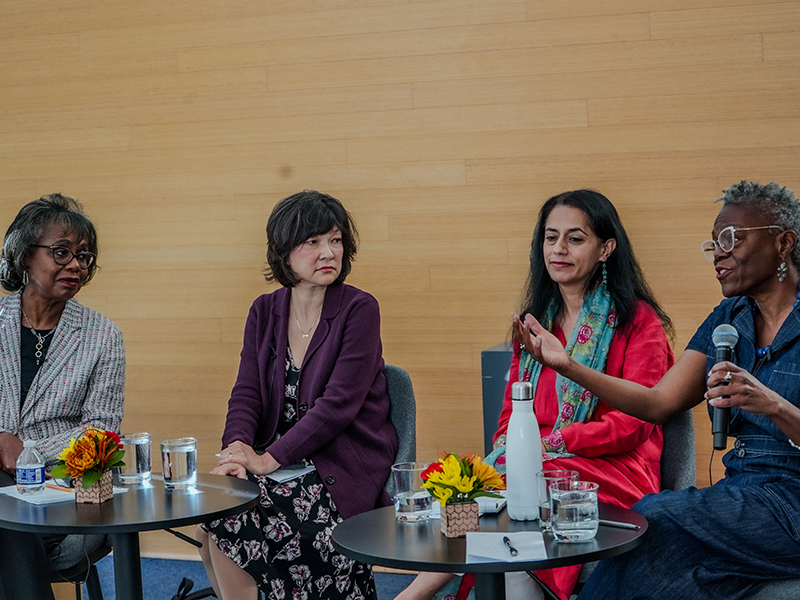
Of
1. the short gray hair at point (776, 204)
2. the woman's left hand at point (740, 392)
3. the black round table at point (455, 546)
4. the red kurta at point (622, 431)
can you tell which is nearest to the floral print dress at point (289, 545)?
the red kurta at point (622, 431)

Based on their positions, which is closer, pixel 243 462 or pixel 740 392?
pixel 740 392

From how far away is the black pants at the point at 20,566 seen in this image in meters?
2.43

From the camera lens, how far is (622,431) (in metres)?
2.43

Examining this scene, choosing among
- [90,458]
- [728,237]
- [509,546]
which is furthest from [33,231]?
[728,237]

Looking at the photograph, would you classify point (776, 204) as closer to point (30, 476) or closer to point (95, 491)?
point (95, 491)

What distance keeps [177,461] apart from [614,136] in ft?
6.93

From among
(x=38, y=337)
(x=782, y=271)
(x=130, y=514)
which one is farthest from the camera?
(x=38, y=337)

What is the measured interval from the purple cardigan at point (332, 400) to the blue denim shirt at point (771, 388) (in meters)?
1.07

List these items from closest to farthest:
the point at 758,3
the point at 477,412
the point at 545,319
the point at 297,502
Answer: the point at 297,502, the point at 545,319, the point at 758,3, the point at 477,412

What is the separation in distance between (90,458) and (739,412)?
1.57 metres

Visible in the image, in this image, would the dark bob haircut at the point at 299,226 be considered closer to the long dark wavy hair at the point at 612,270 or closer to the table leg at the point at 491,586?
the long dark wavy hair at the point at 612,270

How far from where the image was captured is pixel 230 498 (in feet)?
6.89

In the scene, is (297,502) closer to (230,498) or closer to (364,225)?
(230,498)

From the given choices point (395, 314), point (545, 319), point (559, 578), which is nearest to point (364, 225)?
point (395, 314)
